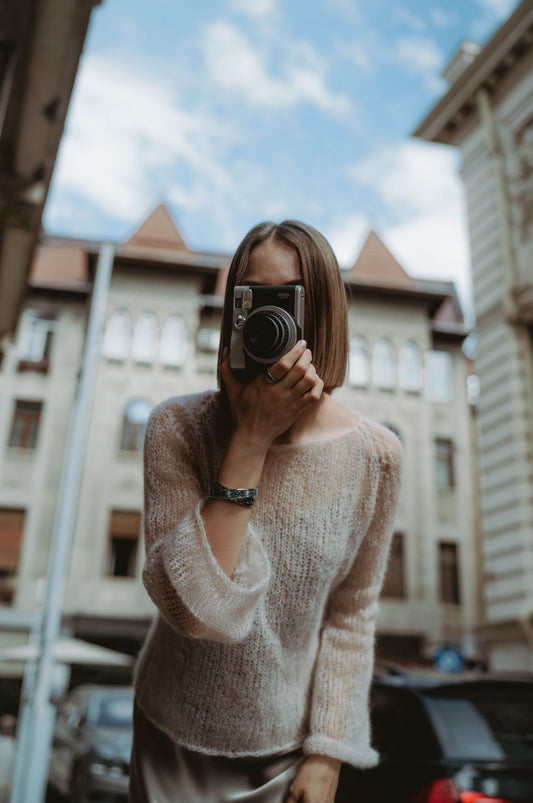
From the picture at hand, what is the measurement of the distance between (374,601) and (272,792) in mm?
451

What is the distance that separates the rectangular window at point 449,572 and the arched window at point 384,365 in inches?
244

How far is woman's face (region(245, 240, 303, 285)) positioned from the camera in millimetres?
1484

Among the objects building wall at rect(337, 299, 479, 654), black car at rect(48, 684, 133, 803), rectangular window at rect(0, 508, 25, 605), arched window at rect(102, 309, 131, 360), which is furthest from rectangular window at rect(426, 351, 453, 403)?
black car at rect(48, 684, 133, 803)

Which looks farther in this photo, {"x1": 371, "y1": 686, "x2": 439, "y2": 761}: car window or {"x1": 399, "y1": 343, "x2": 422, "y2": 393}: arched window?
{"x1": 399, "y1": 343, "x2": 422, "y2": 393}: arched window

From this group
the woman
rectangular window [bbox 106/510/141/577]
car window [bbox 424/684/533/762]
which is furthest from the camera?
rectangular window [bbox 106/510/141/577]

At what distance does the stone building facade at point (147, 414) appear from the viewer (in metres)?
23.7

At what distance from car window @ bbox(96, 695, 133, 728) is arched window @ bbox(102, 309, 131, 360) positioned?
17998 mm

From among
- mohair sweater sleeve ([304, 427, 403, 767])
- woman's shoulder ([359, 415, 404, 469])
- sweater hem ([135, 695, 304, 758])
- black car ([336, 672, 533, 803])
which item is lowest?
black car ([336, 672, 533, 803])

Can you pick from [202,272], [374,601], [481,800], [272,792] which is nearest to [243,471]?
[374,601]

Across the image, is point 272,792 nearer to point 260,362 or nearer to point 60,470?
point 260,362

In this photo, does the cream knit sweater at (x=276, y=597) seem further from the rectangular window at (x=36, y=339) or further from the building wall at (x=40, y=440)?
the rectangular window at (x=36, y=339)

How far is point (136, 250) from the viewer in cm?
2692

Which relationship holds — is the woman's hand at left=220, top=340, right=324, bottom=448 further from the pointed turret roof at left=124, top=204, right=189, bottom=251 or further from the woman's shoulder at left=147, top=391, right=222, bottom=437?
the pointed turret roof at left=124, top=204, right=189, bottom=251

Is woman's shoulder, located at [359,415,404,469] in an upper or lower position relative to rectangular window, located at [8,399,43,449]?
lower
